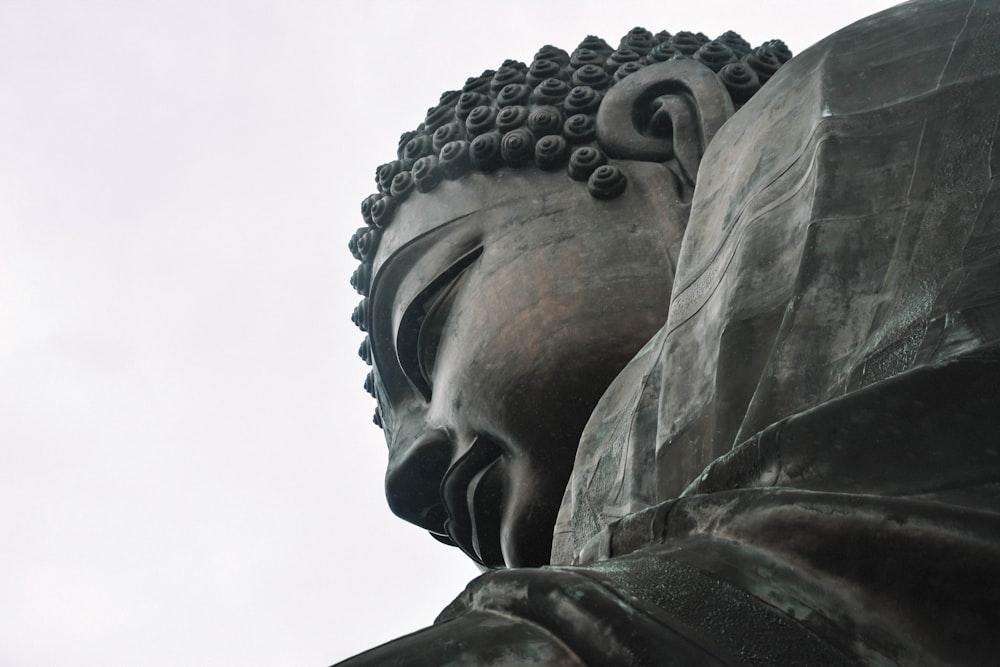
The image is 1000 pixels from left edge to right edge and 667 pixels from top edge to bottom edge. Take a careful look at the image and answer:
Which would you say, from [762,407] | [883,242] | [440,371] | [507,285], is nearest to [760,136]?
[883,242]

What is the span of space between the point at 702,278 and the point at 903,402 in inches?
40.3

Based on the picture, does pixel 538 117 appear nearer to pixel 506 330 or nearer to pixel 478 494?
pixel 506 330

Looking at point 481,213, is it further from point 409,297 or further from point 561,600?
point 561,600

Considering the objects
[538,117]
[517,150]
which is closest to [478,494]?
[517,150]

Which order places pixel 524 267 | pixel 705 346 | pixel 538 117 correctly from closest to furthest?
pixel 705 346, pixel 524 267, pixel 538 117

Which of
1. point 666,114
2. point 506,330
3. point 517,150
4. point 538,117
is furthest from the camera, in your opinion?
point 538,117

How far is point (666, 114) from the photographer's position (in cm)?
408

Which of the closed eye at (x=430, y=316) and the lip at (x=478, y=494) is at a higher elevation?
the closed eye at (x=430, y=316)

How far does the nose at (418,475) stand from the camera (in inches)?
159

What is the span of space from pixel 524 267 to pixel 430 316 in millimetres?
345

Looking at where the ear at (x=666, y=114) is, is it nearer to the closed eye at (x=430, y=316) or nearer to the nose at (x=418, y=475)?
the closed eye at (x=430, y=316)

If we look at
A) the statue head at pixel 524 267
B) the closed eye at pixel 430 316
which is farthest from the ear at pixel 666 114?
the closed eye at pixel 430 316

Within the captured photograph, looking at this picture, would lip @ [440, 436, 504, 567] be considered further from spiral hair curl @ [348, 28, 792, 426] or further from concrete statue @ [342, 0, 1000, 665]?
spiral hair curl @ [348, 28, 792, 426]

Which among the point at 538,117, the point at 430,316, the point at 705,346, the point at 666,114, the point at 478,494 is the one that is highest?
the point at 538,117
